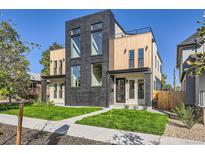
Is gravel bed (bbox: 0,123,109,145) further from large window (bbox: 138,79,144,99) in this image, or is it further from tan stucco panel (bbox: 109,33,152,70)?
large window (bbox: 138,79,144,99)

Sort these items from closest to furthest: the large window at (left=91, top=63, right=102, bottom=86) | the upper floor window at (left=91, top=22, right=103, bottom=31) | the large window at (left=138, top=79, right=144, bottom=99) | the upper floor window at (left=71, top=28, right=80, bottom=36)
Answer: the large window at (left=138, top=79, right=144, bottom=99) → the upper floor window at (left=91, top=22, right=103, bottom=31) → the large window at (left=91, top=63, right=102, bottom=86) → the upper floor window at (left=71, top=28, right=80, bottom=36)

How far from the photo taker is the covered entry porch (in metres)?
14.9

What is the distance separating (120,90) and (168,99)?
14.1 ft

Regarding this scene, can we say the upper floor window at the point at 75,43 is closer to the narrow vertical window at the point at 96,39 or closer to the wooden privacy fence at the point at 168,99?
the narrow vertical window at the point at 96,39

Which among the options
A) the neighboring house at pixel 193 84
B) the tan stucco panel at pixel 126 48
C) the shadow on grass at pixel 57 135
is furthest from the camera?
the tan stucco panel at pixel 126 48

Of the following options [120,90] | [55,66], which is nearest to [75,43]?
[55,66]

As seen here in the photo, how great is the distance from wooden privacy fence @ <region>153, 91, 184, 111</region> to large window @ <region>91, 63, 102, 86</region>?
5.22 m

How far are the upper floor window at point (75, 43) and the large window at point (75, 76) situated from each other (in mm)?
1194

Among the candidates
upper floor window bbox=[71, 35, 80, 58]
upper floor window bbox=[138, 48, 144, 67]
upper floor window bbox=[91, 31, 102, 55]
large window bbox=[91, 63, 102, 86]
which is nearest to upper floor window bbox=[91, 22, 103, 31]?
upper floor window bbox=[91, 31, 102, 55]

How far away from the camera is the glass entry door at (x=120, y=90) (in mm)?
15827

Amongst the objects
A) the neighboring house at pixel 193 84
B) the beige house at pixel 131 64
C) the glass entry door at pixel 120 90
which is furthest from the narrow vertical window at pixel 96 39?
the neighboring house at pixel 193 84

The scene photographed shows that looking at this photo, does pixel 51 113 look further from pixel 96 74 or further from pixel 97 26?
pixel 97 26
